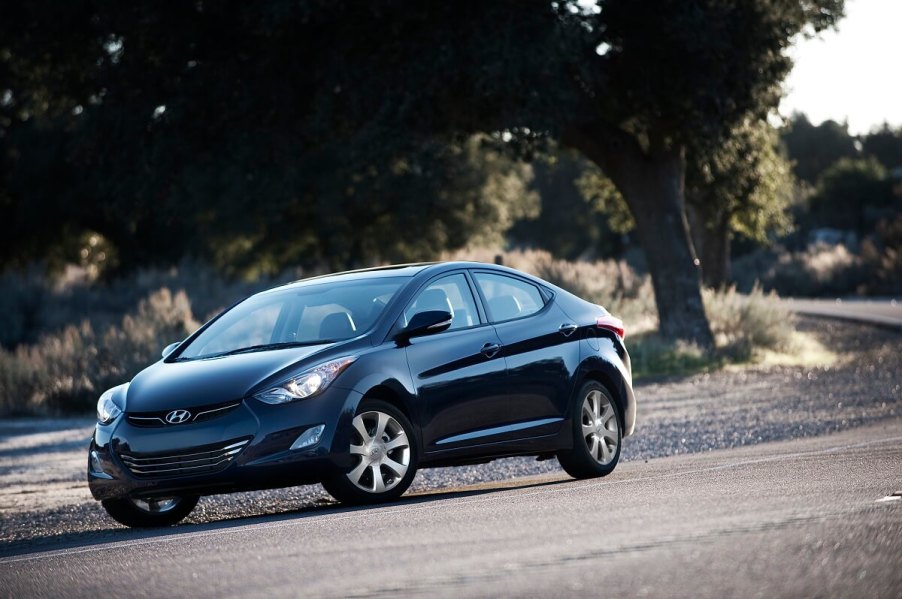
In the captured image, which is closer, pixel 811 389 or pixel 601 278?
pixel 811 389

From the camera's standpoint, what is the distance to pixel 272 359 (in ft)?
32.3

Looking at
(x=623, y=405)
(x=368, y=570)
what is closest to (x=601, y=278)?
(x=623, y=405)

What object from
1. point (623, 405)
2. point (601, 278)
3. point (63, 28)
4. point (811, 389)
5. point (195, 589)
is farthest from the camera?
point (601, 278)

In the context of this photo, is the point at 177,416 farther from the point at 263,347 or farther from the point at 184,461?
the point at 263,347

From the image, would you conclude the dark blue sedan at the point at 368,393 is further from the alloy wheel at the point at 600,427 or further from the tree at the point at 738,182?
the tree at the point at 738,182

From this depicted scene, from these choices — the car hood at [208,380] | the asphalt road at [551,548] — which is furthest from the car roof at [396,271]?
the asphalt road at [551,548]

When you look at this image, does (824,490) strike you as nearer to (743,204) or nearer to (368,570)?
(368,570)

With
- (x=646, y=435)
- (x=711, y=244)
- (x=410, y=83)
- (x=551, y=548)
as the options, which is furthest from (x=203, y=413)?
(x=711, y=244)

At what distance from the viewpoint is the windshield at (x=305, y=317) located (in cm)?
1031

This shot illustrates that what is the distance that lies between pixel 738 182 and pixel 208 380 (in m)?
21.6

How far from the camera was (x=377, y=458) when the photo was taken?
9.79m

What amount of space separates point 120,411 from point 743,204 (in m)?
24.0

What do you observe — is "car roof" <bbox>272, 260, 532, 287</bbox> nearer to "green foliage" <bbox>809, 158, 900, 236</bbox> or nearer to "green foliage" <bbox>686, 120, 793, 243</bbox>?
"green foliage" <bbox>686, 120, 793, 243</bbox>

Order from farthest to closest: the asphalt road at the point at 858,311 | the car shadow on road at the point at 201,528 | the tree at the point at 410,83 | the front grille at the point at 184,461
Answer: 1. the asphalt road at the point at 858,311
2. the tree at the point at 410,83
3. the front grille at the point at 184,461
4. the car shadow on road at the point at 201,528
